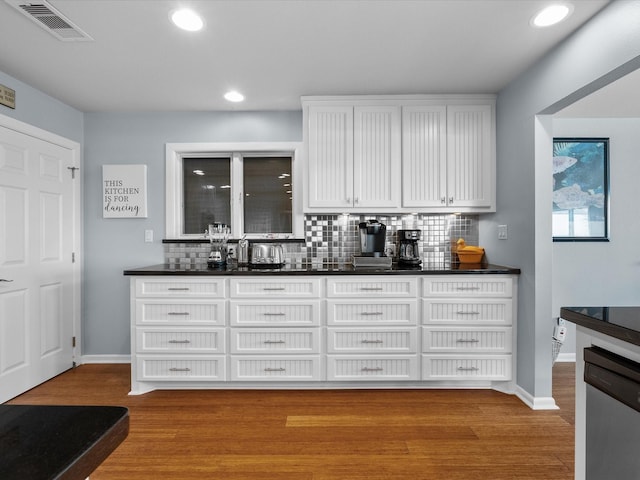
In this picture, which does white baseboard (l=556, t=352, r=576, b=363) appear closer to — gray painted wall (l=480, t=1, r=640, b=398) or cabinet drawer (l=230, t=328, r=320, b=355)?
gray painted wall (l=480, t=1, r=640, b=398)

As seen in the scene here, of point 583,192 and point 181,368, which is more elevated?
point 583,192

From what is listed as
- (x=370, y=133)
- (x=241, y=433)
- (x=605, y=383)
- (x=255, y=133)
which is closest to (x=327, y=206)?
(x=370, y=133)

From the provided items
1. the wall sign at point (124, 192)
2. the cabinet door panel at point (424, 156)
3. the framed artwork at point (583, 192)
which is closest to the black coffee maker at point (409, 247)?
the cabinet door panel at point (424, 156)

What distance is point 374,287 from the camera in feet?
9.06

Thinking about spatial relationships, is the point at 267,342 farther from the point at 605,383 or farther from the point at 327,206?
the point at 605,383

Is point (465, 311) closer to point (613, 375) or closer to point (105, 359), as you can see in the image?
point (613, 375)

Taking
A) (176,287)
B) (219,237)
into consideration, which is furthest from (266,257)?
(176,287)

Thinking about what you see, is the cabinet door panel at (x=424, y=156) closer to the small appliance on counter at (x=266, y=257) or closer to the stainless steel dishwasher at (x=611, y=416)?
the small appliance on counter at (x=266, y=257)

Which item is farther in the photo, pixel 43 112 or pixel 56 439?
pixel 43 112

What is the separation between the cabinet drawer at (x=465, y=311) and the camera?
2.75m

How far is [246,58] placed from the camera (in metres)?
2.44

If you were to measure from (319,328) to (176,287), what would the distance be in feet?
3.73

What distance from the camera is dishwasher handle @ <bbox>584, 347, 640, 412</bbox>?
38.1 inches

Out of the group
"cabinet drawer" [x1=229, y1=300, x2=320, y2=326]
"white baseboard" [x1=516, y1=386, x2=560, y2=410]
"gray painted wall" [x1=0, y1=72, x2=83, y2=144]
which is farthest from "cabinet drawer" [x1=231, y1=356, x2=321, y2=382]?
"gray painted wall" [x1=0, y1=72, x2=83, y2=144]
